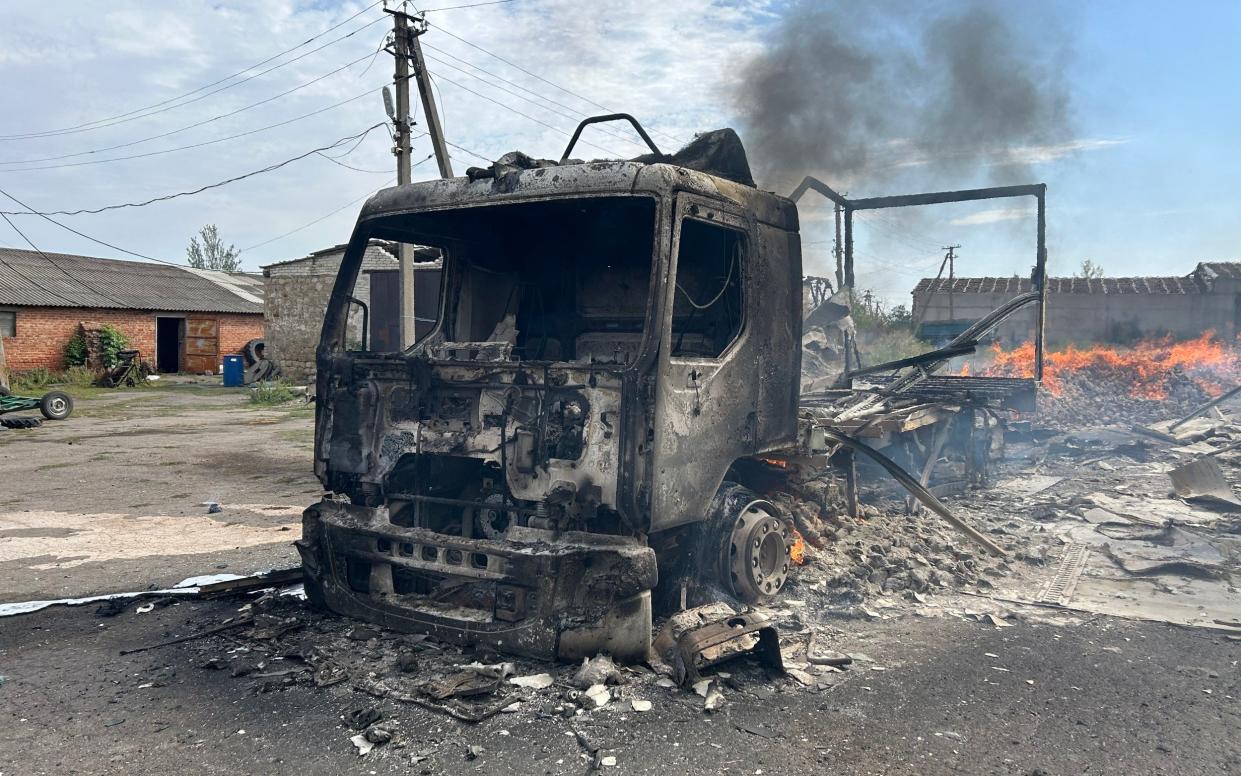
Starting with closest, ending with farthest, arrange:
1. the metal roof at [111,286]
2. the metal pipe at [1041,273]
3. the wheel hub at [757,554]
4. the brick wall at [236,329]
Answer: the wheel hub at [757,554]
the metal pipe at [1041,273]
the metal roof at [111,286]
the brick wall at [236,329]

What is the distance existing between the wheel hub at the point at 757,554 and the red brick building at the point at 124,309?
2932 centimetres

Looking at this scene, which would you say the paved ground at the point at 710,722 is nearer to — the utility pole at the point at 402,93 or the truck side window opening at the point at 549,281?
the truck side window opening at the point at 549,281

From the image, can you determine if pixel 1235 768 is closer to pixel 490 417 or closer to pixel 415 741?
pixel 415 741

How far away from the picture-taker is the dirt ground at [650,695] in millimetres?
3182

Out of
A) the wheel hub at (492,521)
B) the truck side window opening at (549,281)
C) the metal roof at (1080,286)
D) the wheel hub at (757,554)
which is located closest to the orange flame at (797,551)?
the wheel hub at (757,554)

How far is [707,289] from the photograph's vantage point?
202 inches

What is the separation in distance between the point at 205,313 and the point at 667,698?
32.2 m

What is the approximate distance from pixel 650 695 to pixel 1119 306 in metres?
32.7

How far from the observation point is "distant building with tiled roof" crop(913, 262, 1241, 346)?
95.0ft

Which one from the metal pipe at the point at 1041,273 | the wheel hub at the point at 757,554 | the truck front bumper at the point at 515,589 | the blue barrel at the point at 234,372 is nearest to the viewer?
the truck front bumper at the point at 515,589

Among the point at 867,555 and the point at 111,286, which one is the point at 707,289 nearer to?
the point at 867,555

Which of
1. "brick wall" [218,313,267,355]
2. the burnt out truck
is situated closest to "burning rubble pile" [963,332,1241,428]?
the burnt out truck

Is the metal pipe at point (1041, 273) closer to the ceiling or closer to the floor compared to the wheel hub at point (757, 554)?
closer to the ceiling

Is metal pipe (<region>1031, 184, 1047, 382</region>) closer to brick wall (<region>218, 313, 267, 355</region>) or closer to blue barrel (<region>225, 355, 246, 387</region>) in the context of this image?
blue barrel (<region>225, 355, 246, 387</region>)
